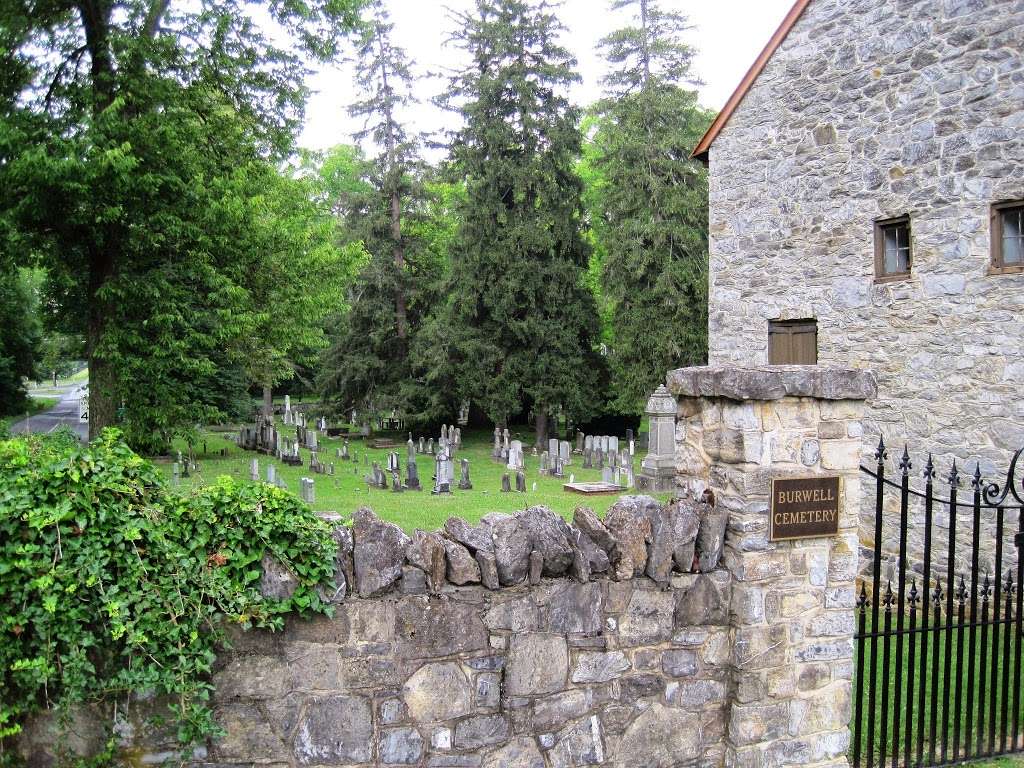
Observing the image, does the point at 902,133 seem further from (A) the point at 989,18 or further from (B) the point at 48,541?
(B) the point at 48,541

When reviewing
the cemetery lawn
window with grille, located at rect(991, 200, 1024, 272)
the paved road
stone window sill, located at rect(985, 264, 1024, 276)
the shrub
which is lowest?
the cemetery lawn

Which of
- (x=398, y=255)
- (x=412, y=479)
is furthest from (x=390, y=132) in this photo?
(x=412, y=479)

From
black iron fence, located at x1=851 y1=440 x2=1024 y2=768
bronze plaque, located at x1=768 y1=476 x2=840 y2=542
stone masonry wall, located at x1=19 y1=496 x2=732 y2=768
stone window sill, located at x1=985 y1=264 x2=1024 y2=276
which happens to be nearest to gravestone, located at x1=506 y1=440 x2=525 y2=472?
stone window sill, located at x1=985 y1=264 x2=1024 y2=276

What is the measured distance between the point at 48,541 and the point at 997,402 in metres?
9.20

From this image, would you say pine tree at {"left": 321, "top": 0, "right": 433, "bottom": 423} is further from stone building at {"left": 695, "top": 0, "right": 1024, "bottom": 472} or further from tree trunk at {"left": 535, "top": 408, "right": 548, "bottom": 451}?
stone building at {"left": 695, "top": 0, "right": 1024, "bottom": 472}

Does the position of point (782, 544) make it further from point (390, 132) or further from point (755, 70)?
point (390, 132)

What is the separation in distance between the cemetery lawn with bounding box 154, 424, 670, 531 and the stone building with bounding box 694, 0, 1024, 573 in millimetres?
4325

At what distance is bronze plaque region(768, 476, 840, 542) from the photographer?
4.44 metres

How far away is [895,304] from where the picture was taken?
9.83 metres

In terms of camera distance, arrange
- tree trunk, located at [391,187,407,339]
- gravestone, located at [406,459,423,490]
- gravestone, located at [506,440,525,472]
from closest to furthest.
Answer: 1. gravestone, located at [406,459,423,490]
2. gravestone, located at [506,440,525,472]
3. tree trunk, located at [391,187,407,339]

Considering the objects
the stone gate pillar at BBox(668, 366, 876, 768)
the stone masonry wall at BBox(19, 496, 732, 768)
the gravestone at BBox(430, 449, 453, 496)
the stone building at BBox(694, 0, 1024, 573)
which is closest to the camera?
the stone masonry wall at BBox(19, 496, 732, 768)

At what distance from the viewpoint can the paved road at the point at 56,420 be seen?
27062 mm

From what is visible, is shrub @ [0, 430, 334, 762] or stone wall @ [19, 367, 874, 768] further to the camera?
stone wall @ [19, 367, 874, 768]

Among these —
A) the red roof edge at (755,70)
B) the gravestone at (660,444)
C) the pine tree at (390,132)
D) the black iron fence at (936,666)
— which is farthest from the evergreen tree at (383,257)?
the black iron fence at (936,666)
